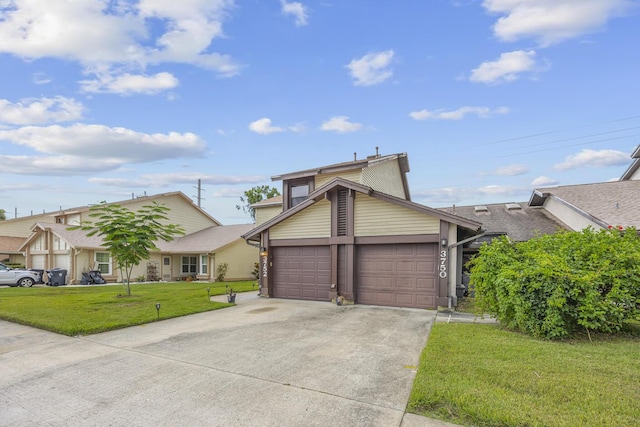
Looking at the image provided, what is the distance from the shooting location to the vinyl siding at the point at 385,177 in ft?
51.7

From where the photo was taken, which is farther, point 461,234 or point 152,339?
point 461,234

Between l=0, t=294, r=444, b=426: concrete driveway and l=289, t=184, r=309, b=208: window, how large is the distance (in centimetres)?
968

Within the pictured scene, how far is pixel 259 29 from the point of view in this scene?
42.9 feet

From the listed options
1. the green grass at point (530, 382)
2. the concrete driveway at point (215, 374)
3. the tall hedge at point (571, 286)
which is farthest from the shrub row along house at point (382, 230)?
the green grass at point (530, 382)

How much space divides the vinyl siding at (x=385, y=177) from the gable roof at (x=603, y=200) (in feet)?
24.6

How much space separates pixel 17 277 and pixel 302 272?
1860cm

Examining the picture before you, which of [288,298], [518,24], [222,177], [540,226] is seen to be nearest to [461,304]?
[288,298]

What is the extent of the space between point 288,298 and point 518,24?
1361 cm

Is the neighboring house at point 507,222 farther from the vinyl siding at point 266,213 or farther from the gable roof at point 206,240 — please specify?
the gable roof at point 206,240

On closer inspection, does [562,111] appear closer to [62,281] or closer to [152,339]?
[152,339]

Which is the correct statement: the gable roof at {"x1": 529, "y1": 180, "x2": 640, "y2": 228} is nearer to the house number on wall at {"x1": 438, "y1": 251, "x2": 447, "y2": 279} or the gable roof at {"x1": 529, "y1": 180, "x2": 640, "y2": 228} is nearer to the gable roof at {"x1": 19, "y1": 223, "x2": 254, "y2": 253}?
the house number on wall at {"x1": 438, "y1": 251, "x2": 447, "y2": 279}

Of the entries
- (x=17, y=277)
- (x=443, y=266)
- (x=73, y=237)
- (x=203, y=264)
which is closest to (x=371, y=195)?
(x=443, y=266)

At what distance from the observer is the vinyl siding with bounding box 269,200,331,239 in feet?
42.3

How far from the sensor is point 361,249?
39.6ft
